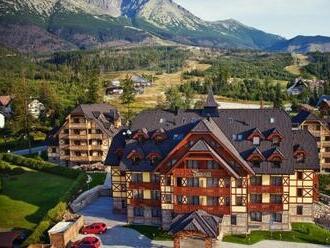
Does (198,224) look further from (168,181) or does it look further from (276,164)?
(276,164)

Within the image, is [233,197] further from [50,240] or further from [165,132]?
[50,240]

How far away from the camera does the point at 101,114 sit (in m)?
97.2

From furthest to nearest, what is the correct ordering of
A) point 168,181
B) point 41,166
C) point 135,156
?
point 41,166
point 135,156
point 168,181

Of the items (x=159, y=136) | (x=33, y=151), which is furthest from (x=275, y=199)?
(x=33, y=151)

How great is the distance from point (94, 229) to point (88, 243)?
4316 millimetres

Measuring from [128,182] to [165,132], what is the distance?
24.6ft

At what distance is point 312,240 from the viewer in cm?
5284

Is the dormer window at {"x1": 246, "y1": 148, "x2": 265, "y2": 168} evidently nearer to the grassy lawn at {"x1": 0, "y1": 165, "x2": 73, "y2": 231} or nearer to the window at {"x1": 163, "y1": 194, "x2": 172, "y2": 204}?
the window at {"x1": 163, "y1": 194, "x2": 172, "y2": 204}

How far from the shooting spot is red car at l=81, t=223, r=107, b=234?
2191 inches

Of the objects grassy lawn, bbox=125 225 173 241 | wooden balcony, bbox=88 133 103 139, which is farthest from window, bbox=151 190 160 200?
wooden balcony, bbox=88 133 103 139

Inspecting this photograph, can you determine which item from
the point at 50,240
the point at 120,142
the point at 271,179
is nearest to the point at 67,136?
the point at 120,142

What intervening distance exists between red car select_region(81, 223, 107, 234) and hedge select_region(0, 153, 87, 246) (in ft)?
13.3

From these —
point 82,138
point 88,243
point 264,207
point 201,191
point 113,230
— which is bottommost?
point 113,230

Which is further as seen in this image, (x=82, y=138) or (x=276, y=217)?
(x=82, y=138)
